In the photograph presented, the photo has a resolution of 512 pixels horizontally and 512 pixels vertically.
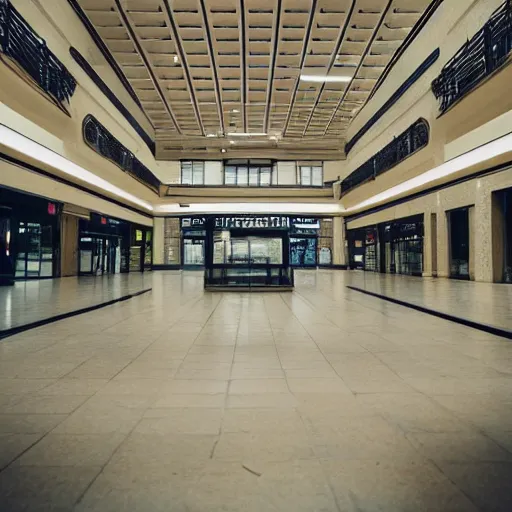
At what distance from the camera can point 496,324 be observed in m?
5.71

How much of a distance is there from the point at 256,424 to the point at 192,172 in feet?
90.4

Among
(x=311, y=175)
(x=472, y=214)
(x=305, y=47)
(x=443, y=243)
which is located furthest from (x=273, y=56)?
(x=311, y=175)

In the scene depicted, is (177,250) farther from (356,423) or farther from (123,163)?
(356,423)

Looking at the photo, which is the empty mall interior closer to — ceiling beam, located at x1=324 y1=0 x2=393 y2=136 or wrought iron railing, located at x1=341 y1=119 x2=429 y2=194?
ceiling beam, located at x1=324 y1=0 x2=393 y2=136

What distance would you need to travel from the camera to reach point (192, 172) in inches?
1128

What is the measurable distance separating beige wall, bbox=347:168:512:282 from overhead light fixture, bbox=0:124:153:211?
14.8 meters

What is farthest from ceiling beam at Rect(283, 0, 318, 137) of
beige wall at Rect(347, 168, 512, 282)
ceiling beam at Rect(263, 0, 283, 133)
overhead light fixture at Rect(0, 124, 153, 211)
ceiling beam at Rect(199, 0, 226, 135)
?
overhead light fixture at Rect(0, 124, 153, 211)

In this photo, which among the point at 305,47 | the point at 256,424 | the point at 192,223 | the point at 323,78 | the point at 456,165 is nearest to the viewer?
the point at 256,424

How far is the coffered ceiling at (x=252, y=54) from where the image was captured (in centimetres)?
1240

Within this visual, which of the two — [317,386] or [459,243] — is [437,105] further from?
[317,386]

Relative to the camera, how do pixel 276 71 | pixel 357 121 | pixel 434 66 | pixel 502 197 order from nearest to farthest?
pixel 502 197 → pixel 434 66 → pixel 276 71 → pixel 357 121

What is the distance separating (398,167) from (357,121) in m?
7.20

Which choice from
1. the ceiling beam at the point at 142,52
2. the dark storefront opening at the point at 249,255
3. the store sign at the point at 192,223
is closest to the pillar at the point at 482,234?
the dark storefront opening at the point at 249,255

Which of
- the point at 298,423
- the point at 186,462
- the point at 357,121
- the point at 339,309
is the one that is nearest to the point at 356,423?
the point at 298,423
